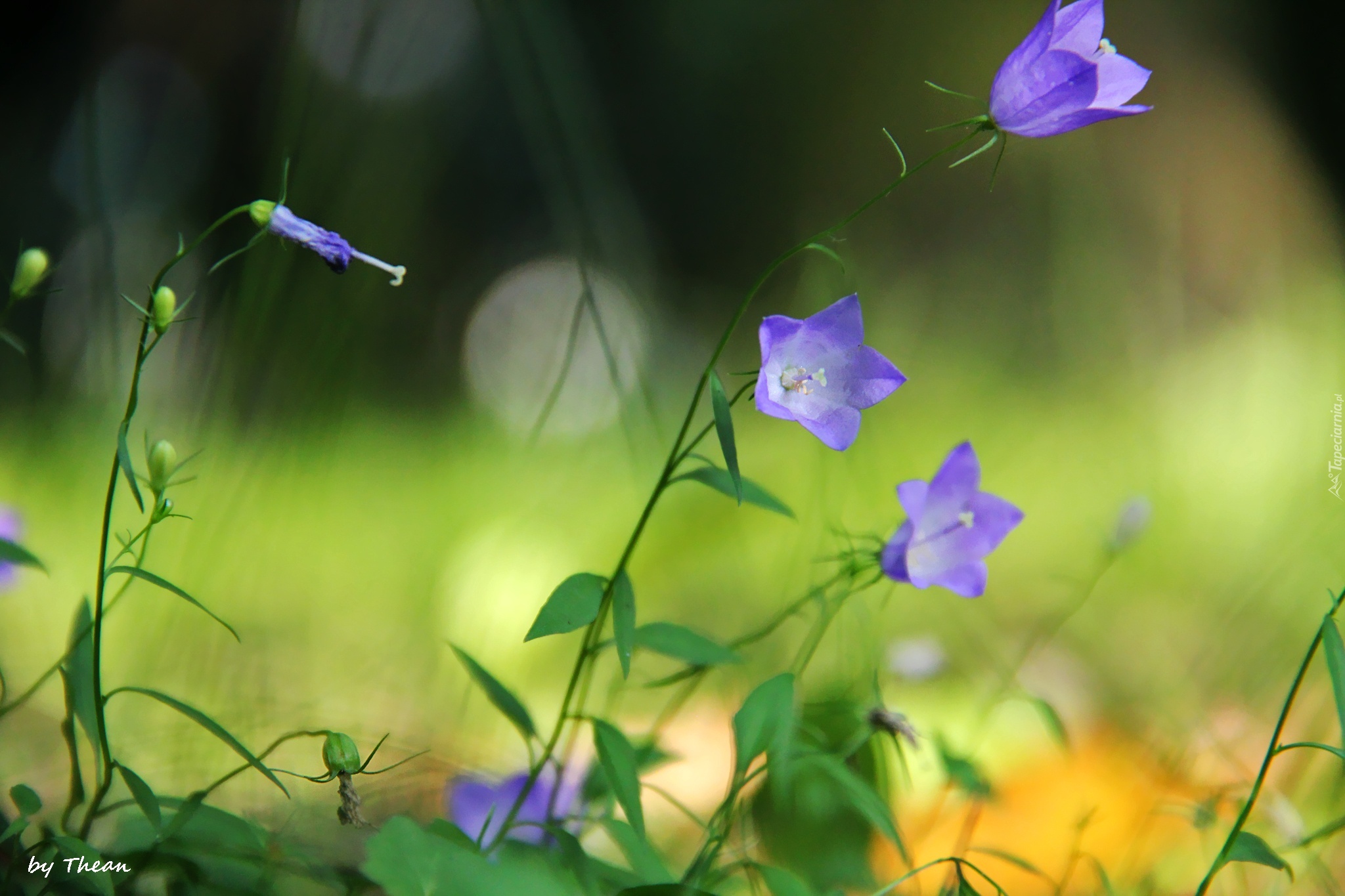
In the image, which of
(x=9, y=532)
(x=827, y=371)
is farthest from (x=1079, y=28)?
(x=9, y=532)

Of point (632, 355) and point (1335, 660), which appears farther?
point (632, 355)

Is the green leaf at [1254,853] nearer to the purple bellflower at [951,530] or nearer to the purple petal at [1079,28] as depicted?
the purple bellflower at [951,530]

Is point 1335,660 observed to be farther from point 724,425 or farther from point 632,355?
point 632,355

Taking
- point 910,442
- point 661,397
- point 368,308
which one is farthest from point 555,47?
point 910,442

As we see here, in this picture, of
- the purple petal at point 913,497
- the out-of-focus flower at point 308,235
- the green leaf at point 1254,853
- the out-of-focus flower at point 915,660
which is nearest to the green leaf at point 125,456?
the out-of-focus flower at point 308,235

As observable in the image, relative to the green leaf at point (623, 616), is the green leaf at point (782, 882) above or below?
below

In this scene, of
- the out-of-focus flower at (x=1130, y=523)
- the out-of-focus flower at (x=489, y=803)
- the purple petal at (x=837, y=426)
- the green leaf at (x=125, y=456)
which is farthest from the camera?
the out-of-focus flower at (x=1130, y=523)

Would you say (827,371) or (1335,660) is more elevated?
(827,371)

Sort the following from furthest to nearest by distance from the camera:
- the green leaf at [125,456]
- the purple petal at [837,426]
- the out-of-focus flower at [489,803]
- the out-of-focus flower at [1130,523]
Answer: the out-of-focus flower at [1130,523] < the out-of-focus flower at [489,803] < the purple petal at [837,426] < the green leaf at [125,456]
